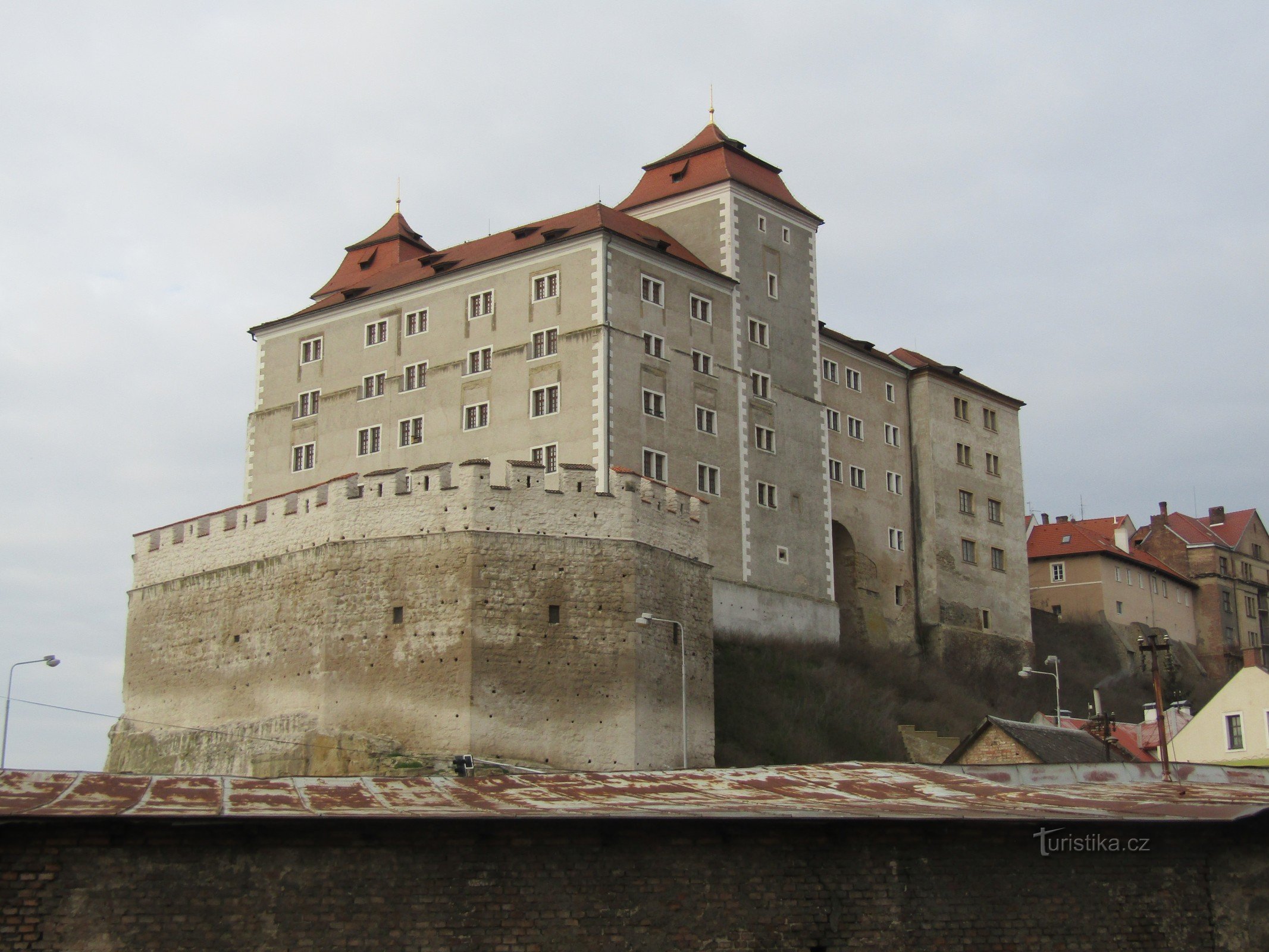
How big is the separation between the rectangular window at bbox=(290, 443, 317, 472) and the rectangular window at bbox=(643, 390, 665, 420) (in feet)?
41.4

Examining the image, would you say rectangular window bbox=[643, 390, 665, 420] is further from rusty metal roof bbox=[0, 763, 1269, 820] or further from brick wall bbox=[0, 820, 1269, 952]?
brick wall bbox=[0, 820, 1269, 952]

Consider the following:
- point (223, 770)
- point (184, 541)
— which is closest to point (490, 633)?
point (223, 770)

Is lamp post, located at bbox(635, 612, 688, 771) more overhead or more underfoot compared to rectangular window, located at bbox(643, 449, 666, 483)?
more underfoot

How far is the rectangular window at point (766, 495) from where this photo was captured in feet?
190

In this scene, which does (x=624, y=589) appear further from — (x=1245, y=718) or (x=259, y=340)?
(x=259, y=340)

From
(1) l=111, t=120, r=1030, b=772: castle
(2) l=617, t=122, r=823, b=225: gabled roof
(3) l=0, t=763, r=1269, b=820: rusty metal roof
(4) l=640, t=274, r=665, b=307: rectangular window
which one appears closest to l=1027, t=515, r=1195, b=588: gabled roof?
(1) l=111, t=120, r=1030, b=772: castle

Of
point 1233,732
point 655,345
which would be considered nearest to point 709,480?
point 655,345

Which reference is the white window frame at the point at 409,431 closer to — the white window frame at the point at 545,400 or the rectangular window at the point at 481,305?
the rectangular window at the point at 481,305

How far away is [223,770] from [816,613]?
21519 mm

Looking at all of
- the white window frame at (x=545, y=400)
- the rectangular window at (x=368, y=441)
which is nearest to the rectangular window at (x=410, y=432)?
the rectangular window at (x=368, y=441)

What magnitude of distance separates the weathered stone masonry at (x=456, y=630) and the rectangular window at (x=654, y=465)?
5111 millimetres

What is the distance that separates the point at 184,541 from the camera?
51000 millimetres

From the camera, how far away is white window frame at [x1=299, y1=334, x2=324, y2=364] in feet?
200

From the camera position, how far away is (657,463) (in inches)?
2119
